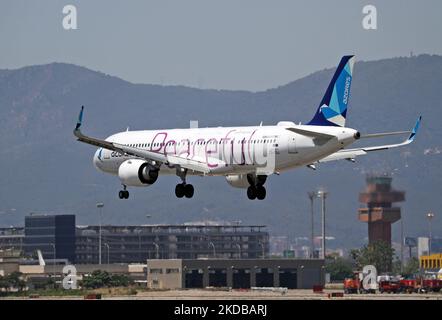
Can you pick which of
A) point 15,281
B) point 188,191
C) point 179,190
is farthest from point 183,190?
point 15,281

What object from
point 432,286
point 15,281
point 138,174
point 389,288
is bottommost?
point 389,288

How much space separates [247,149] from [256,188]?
171 inches

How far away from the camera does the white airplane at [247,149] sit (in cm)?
10200

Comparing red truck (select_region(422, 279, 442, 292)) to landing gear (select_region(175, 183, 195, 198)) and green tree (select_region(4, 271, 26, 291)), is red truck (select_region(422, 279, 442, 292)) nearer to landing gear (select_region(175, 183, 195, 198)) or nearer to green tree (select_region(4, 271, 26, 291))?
green tree (select_region(4, 271, 26, 291))

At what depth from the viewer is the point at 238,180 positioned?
110375 millimetres

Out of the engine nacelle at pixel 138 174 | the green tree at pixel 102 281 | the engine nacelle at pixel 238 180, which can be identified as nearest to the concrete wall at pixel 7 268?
the green tree at pixel 102 281

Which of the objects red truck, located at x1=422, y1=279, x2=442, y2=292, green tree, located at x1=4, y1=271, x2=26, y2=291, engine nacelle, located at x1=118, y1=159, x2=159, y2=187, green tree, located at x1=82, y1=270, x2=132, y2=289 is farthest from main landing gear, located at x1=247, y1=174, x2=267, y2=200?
red truck, located at x1=422, y1=279, x2=442, y2=292

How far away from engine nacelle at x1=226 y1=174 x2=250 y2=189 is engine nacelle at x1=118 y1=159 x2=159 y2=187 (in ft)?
20.1

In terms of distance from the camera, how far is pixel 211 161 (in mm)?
108250

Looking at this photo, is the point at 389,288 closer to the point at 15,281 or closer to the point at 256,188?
the point at 15,281

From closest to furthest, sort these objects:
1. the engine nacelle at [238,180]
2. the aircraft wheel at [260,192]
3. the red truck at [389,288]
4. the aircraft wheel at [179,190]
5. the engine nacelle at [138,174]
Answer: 1. the aircraft wheel at [179,190]
2. the aircraft wheel at [260,192]
3. the engine nacelle at [138,174]
4. the engine nacelle at [238,180]
5. the red truck at [389,288]

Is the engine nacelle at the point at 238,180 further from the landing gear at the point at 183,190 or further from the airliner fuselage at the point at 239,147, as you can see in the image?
the landing gear at the point at 183,190

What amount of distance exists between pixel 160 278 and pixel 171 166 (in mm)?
91702
